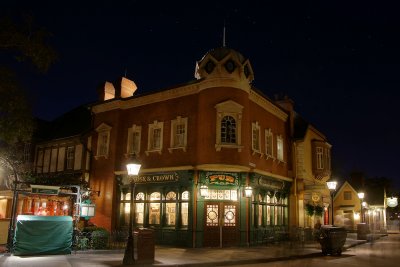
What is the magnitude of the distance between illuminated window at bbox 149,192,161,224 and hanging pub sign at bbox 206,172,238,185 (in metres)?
3.52

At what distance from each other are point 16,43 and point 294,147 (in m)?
20.8

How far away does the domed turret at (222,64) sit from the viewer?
73.4 ft

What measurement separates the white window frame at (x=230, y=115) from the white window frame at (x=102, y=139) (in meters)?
7.89

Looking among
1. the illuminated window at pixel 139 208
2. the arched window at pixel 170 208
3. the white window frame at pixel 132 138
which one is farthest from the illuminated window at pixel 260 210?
the white window frame at pixel 132 138

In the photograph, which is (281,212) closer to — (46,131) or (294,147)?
(294,147)

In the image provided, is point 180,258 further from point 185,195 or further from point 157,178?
point 157,178

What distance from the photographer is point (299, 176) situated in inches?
1142

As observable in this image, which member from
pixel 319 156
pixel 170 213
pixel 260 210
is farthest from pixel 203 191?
pixel 319 156

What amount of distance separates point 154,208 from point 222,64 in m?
9.03

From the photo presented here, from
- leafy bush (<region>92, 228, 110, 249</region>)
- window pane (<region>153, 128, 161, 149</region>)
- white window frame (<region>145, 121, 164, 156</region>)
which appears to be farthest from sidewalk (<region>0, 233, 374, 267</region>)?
window pane (<region>153, 128, 161, 149</region>)

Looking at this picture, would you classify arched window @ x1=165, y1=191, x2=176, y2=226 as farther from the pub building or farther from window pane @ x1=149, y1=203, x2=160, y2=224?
window pane @ x1=149, y1=203, x2=160, y2=224

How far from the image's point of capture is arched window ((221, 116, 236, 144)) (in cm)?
2244

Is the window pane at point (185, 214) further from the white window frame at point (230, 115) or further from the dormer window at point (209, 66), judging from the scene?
the dormer window at point (209, 66)

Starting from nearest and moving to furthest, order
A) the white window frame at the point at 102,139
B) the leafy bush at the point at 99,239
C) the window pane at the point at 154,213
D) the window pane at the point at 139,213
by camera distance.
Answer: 1. the leafy bush at the point at 99,239
2. the window pane at the point at 154,213
3. the window pane at the point at 139,213
4. the white window frame at the point at 102,139
